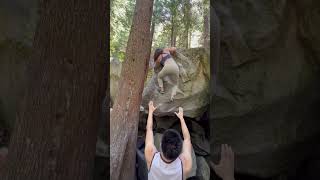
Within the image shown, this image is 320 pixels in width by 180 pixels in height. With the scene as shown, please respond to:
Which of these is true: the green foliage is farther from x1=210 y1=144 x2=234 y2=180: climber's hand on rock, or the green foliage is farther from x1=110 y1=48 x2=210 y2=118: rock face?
x1=210 y1=144 x2=234 y2=180: climber's hand on rock

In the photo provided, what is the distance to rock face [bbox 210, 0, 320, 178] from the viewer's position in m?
1.53

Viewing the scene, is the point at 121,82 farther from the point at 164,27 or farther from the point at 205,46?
the point at 164,27

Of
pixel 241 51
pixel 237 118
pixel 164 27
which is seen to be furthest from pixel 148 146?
pixel 164 27

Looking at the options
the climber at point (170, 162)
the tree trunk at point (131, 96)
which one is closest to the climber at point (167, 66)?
the tree trunk at point (131, 96)

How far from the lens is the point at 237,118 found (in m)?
1.62

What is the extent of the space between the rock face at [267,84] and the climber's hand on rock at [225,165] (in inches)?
1.2

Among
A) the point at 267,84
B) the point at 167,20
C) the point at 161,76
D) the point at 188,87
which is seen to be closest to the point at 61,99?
the point at 267,84

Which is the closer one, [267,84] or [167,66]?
[267,84]

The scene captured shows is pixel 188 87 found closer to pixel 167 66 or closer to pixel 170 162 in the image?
pixel 167 66

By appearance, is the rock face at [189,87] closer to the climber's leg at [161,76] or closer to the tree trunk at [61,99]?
the climber's leg at [161,76]

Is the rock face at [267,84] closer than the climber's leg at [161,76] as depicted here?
Yes

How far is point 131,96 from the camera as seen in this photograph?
12.2ft

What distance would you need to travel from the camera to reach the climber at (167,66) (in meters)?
4.86

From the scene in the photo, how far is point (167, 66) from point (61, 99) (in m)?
3.42
